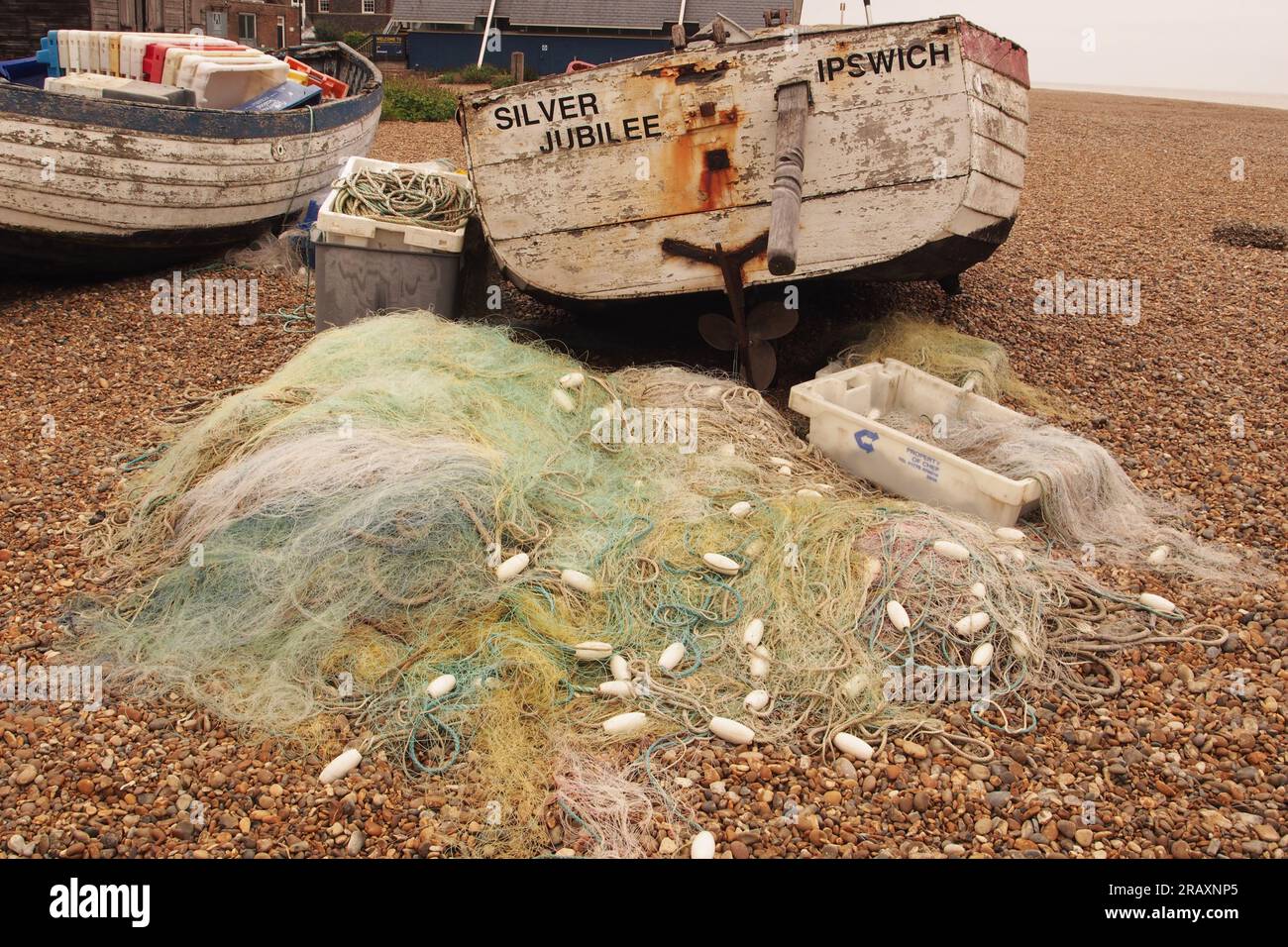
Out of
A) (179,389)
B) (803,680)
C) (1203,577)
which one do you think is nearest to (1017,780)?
(803,680)

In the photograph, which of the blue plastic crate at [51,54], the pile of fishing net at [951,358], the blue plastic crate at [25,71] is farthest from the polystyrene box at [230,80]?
the pile of fishing net at [951,358]

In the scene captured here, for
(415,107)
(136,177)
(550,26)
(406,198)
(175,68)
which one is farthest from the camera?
(550,26)

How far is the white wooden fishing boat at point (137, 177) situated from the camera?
710cm

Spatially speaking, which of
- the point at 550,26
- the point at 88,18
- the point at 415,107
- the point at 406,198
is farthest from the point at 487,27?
the point at 406,198

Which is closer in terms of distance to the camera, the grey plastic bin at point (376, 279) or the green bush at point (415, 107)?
the grey plastic bin at point (376, 279)

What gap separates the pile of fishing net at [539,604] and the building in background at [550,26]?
31307 millimetres

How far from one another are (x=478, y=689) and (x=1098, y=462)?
330 centimetres

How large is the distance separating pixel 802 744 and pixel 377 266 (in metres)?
4.35

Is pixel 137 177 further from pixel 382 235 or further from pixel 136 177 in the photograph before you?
pixel 382 235

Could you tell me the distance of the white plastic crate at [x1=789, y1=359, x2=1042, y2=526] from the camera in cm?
459

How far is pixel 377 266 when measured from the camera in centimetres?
634

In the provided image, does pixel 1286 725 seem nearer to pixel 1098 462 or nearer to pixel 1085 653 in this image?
pixel 1085 653

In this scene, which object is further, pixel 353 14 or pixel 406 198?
pixel 353 14

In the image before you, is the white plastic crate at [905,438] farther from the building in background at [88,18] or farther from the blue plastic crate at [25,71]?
the building in background at [88,18]
